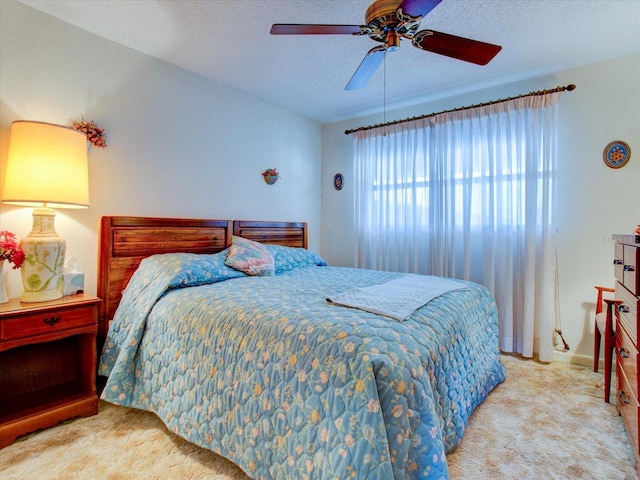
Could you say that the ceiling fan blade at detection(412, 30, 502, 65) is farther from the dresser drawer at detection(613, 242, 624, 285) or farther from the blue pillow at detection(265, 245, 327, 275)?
the blue pillow at detection(265, 245, 327, 275)

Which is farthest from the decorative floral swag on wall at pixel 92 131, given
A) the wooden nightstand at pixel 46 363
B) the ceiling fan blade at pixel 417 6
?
the ceiling fan blade at pixel 417 6

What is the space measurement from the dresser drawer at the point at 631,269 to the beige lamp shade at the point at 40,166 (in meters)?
2.97

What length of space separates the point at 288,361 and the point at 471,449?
3.80 ft

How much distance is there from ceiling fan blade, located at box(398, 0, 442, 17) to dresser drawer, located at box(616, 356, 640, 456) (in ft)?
6.55

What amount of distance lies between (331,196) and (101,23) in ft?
9.31

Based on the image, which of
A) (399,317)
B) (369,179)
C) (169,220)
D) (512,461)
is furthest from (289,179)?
(512,461)

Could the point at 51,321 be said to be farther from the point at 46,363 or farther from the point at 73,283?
the point at 46,363

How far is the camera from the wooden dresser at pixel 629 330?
1428mm

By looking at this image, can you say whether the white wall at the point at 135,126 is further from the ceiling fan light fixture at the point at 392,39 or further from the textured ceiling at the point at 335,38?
the ceiling fan light fixture at the point at 392,39

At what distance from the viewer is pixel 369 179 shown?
3830mm

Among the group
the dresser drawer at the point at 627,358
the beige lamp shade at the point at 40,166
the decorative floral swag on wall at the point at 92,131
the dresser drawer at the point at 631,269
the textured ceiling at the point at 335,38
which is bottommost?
the dresser drawer at the point at 627,358

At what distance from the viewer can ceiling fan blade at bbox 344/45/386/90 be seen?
70.2 inches

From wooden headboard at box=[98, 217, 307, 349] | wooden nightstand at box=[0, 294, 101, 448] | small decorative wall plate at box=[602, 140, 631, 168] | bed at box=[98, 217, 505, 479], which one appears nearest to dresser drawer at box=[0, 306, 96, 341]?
wooden nightstand at box=[0, 294, 101, 448]

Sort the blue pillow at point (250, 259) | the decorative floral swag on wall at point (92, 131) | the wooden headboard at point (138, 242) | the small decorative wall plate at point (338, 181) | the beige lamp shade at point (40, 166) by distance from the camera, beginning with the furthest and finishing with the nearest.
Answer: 1. the small decorative wall plate at point (338, 181)
2. the blue pillow at point (250, 259)
3. the wooden headboard at point (138, 242)
4. the decorative floral swag on wall at point (92, 131)
5. the beige lamp shade at point (40, 166)
